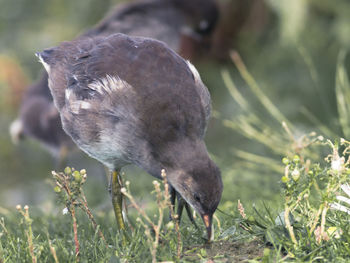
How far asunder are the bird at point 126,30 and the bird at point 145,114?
2135 mm

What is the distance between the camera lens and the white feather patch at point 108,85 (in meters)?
3.02

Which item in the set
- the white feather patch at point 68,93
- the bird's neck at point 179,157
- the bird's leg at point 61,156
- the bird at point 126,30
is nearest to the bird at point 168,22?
the bird at point 126,30

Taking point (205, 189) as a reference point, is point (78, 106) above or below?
above

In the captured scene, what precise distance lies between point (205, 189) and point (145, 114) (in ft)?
1.80

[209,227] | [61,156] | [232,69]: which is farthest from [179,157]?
[232,69]

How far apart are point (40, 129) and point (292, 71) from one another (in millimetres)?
2929

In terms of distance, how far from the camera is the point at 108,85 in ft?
10.1

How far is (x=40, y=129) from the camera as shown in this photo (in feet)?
20.3

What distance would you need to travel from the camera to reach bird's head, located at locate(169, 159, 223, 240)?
2.60m

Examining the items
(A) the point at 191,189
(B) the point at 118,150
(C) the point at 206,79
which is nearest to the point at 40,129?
(C) the point at 206,79

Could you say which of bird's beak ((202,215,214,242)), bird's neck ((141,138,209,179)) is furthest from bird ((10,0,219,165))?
bird's beak ((202,215,214,242))

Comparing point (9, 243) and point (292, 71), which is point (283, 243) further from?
point (292, 71)

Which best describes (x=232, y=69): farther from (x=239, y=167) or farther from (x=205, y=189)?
(x=205, y=189)

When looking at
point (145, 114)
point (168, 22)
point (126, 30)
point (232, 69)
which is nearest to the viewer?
point (145, 114)
